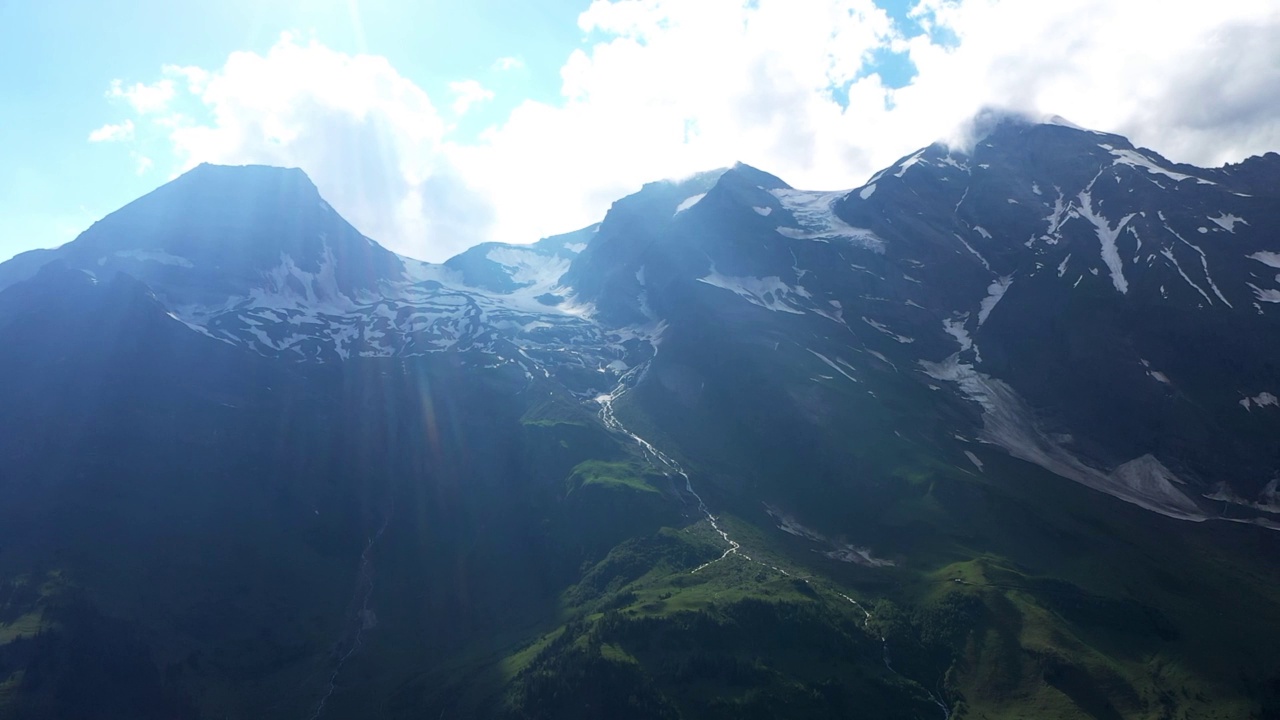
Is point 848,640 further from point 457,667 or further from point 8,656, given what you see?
point 8,656

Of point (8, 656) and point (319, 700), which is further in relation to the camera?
point (319, 700)

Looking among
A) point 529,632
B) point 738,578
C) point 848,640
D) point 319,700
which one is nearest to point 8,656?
point 319,700

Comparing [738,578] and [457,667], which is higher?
[738,578]

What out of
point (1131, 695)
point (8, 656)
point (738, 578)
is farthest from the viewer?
point (738, 578)

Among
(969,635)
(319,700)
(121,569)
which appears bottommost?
(319,700)

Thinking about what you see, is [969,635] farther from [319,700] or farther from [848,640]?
[319,700]

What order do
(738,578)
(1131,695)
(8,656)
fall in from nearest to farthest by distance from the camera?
(1131,695), (8,656), (738,578)

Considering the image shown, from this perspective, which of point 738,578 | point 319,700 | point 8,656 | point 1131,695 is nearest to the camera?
point 1131,695

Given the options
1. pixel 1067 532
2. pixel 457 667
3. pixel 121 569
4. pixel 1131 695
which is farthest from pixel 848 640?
pixel 121 569

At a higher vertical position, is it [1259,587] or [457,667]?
[1259,587]
